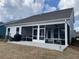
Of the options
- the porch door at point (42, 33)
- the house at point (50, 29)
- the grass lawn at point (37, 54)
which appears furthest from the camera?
the porch door at point (42, 33)

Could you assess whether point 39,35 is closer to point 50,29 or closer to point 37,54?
point 50,29

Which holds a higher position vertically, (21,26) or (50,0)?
(50,0)

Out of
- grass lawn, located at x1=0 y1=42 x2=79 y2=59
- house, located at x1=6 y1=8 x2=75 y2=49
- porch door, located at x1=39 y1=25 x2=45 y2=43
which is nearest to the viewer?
grass lawn, located at x1=0 y1=42 x2=79 y2=59

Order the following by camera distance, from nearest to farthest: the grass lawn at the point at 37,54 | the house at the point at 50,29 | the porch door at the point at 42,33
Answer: the grass lawn at the point at 37,54, the house at the point at 50,29, the porch door at the point at 42,33

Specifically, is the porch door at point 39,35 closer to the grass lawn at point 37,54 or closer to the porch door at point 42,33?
the porch door at point 42,33

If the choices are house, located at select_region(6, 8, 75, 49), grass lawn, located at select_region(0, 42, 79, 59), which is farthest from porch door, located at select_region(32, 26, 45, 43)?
grass lawn, located at select_region(0, 42, 79, 59)

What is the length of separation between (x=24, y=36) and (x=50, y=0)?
980 centimetres

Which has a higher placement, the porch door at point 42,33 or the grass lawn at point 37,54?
the porch door at point 42,33

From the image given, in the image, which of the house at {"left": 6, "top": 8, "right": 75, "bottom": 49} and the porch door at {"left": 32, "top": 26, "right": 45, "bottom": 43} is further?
the porch door at {"left": 32, "top": 26, "right": 45, "bottom": 43}

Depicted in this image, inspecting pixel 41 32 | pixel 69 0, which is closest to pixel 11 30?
pixel 41 32

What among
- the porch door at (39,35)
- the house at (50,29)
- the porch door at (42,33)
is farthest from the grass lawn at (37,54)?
the porch door at (39,35)

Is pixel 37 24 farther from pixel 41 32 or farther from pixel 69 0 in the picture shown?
pixel 69 0

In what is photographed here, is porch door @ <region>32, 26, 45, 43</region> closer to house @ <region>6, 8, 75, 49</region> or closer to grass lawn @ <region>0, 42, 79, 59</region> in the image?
house @ <region>6, 8, 75, 49</region>

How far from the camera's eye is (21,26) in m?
23.8
